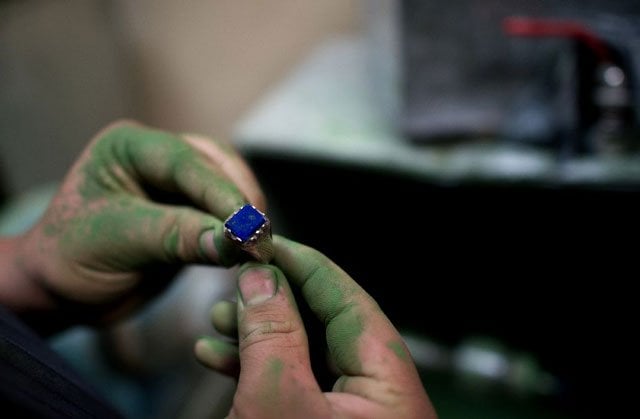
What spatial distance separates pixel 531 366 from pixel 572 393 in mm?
83

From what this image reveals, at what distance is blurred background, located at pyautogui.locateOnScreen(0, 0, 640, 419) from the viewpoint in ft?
2.50

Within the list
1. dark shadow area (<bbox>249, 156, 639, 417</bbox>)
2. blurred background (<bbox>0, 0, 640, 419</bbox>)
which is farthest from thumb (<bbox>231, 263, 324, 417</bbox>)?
dark shadow area (<bbox>249, 156, 639, 417</bbox>)

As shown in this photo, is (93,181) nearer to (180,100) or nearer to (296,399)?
(296,399)

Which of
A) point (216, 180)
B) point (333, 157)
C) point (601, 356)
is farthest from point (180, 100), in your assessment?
point (601, 356)

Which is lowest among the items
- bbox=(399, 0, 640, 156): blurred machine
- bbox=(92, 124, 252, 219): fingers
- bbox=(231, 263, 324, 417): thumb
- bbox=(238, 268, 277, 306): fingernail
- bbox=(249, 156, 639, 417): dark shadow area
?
bbox=(249, 156, 639, 417): dark shadow area

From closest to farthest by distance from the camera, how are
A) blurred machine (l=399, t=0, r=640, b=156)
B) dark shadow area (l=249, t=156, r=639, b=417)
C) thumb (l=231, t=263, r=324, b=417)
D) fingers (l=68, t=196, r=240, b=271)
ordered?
thumb (l=231, t=263, r=324, b=417) < fingers (l=68, t=196, r=240, b=271) < blurred machine (l=399, t=0, r=640, b=156) < dark shadow area (l=249, t=156, r=639, b=417)

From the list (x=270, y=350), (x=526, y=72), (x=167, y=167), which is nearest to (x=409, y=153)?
(x=526, y=72)

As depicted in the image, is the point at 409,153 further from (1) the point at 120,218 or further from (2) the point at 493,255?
(1) the point at 120,218

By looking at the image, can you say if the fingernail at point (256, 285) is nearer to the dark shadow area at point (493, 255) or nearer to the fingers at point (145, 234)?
the fingers at point (145, 234)

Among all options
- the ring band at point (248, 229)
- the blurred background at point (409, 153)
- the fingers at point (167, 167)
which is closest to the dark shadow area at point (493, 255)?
the blurred background at point (409, 153)

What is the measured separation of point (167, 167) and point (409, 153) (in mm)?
425

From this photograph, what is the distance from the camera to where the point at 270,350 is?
38 cm

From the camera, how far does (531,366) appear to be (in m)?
1.07

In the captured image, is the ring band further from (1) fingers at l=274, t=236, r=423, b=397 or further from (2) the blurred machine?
(2) the blurred machine
